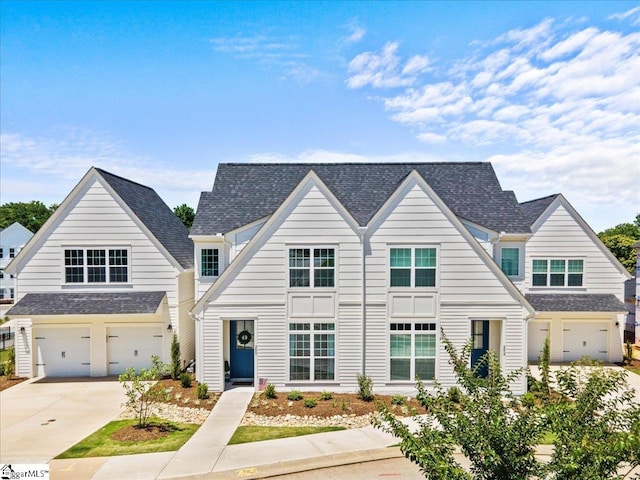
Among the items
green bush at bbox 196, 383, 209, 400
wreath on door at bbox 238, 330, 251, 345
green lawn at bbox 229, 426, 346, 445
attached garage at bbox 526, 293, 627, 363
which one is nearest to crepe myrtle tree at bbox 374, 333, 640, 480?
green lawn at bbox 229, 426, 346, 445

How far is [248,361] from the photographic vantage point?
1658 cm

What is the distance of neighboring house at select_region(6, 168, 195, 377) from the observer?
18.0m

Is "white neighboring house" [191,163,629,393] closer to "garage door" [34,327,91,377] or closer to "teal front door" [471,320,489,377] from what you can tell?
"teal front door" [471,320,489,377]

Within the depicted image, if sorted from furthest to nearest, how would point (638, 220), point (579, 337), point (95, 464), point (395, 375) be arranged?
point (638, 220), point (579, 337), point (395, 375), point (95, 464)

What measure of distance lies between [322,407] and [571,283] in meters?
16.0

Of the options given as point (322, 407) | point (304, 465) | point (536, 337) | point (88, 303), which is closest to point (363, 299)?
point (322, 407)

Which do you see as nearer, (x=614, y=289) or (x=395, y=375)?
(x=395, y=375)

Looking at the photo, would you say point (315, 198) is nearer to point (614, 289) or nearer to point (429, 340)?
point (429, 340)

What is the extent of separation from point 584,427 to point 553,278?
17.5 m

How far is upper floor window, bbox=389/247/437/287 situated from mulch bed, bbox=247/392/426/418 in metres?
4.60

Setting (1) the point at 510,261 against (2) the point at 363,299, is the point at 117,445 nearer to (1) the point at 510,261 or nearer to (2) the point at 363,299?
(2) the point at 363,299

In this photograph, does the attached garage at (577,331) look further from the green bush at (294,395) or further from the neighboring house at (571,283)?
the green bush at (294,395)

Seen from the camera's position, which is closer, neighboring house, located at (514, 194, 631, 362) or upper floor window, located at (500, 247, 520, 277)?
upper floor window, located at (500, 247, 520, 277)

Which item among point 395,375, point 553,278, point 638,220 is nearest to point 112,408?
point 395,375
